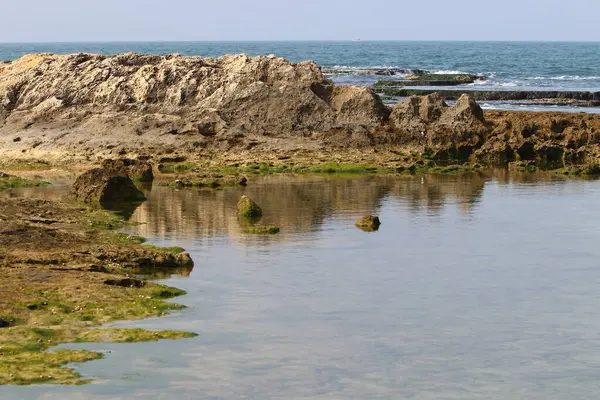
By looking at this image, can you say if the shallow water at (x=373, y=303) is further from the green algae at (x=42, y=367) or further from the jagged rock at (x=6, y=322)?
the jagged rock at (x=6, y=322)

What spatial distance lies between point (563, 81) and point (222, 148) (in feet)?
197

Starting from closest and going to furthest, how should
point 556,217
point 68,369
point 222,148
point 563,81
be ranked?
point 68,369 < point 556,217 < point 222,148 < point 563,81

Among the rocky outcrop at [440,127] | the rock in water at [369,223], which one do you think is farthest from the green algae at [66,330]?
the rocky outcrop at [440,127]

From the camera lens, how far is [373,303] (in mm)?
20766

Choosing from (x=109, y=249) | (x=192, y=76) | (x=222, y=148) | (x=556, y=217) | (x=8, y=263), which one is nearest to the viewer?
(x=8, y=263)

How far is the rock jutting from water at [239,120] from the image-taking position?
41.2 m

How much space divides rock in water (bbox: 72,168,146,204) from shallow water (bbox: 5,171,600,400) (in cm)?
84

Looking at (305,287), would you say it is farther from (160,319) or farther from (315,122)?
(315,122)

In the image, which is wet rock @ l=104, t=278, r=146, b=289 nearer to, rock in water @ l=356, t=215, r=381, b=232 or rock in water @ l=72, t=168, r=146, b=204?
rock in water @ l=356, t=215, r=381, b=232

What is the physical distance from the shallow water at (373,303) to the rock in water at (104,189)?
2.76 ft

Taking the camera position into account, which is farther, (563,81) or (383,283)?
(563,81)

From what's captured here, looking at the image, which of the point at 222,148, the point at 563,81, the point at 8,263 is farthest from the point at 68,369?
the point at 563,81

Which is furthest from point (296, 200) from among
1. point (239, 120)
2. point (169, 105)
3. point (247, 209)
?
point (169, 105)

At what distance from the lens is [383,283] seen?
2238 centimetres
